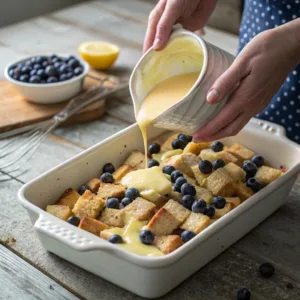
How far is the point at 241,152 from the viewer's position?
63.0 inches

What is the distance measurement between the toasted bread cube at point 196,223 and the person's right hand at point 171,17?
41 cm

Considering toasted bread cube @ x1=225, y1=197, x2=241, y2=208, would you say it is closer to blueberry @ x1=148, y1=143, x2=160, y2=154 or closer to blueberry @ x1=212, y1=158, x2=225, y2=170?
blueberry @ x1=212, y1=158, x2=225, y2=170

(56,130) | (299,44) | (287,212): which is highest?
(299,44)

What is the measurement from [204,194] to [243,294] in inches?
11.1

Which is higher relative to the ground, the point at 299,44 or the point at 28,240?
the point at 299,44

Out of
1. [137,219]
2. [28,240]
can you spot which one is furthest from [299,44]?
[28,240]

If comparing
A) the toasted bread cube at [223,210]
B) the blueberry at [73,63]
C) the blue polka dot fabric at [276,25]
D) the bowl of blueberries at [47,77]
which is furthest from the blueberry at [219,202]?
the blueberry at [73,63]

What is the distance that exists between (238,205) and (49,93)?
88 cm

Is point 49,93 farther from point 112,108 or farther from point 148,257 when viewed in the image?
point 148,257

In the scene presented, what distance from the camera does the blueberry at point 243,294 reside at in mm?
1214

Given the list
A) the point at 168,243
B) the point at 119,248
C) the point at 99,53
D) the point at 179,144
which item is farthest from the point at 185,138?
the point at 99,53

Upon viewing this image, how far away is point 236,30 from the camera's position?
2.69 meters

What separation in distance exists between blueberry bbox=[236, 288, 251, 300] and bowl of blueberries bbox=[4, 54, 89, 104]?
1017 millimetres

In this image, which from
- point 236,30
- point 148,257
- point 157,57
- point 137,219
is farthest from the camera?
point 236,30
